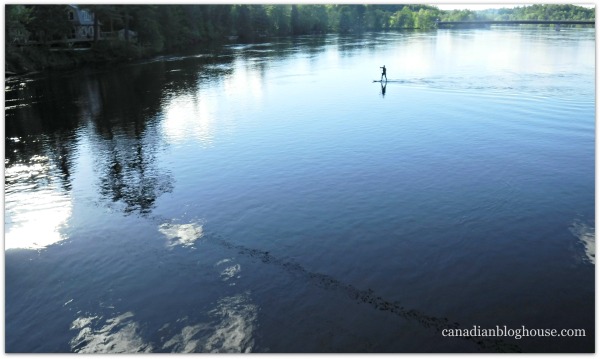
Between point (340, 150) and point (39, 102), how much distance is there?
1777 inches

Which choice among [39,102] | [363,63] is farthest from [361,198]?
[363,63]

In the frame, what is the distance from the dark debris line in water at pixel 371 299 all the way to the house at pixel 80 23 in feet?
352

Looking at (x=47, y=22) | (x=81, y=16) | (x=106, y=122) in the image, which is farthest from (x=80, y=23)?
(x=106, y=122)

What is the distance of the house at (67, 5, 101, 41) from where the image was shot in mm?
114250

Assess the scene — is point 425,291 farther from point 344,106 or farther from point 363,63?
point 363,63

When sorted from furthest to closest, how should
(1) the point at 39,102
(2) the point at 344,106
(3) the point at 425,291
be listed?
(1) the point at 39,102 → (2) the point at 344,106 → (3) the point at 425,291

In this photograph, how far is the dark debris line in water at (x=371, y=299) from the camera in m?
16.3

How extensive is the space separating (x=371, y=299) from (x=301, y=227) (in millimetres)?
7395

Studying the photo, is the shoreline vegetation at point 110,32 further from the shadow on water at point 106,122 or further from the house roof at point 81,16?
the shadow on water at point 106,122

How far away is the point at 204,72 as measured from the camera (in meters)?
92.6

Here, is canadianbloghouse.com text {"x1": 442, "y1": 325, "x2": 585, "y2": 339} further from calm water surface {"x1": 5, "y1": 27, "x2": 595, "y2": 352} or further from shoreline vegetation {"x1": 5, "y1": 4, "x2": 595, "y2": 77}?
shoreline vegetation {"x1": 5, "y1": 4, "x2": 595, "y2": 77}

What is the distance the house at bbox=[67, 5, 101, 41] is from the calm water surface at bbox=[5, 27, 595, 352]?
223 feet

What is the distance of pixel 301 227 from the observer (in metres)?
25.4

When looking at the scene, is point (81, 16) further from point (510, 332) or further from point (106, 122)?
point (510, 332)
